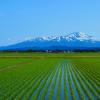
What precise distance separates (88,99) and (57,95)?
1.45m

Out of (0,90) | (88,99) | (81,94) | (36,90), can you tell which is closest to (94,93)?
(81,94)

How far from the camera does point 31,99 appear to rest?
1173 cm

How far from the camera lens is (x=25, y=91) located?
13914mm

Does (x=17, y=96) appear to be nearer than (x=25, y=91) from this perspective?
Yes

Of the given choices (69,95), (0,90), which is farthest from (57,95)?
(0,90)

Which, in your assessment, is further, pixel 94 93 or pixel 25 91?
pixel 25 91

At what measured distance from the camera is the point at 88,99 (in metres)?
11.6

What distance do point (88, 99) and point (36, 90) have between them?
3218mm

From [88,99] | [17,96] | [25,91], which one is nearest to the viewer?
[88,99]

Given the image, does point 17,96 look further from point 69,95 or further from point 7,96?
point 69,95

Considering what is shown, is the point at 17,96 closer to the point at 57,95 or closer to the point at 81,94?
the point at 57,95

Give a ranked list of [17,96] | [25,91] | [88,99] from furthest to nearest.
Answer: [25,91]
[17,96]
[88,99]

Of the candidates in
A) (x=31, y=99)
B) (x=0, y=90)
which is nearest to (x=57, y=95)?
(x=31, y=99)

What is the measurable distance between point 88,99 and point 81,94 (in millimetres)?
1272
